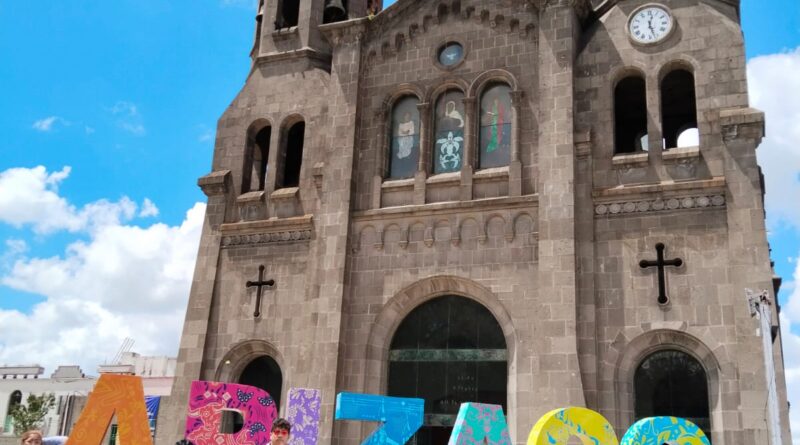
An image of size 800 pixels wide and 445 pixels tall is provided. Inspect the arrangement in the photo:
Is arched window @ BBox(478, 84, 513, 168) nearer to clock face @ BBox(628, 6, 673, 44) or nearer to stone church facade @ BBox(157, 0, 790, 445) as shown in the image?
stone church facade @ BBox(157, 0, 790, 445)

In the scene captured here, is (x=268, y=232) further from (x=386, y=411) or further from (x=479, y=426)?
(x=479, y=426)

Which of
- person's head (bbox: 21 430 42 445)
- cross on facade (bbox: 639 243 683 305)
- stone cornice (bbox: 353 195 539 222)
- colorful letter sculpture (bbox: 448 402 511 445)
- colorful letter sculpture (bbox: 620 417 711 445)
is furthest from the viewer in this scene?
stone cornice (bbox: 353 195 539 222)

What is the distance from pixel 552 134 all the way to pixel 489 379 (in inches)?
269

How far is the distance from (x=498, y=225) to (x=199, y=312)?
9.85 metres

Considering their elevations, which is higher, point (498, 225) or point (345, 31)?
point (345, 31)

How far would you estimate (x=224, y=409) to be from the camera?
658 inches

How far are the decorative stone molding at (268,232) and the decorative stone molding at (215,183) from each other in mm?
1330

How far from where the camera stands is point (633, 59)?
21859 mm

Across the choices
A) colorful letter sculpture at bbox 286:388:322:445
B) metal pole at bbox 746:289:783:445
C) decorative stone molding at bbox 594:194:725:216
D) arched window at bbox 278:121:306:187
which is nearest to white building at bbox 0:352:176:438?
arched window at bbox 278:121:306:187

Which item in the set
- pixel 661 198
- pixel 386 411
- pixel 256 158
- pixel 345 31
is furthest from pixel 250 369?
pixel 661 198

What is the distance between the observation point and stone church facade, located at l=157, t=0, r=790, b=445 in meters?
19.2

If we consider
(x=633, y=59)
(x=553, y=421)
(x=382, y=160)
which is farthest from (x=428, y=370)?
(x=633, y=59)

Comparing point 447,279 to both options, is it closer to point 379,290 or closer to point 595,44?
point 379,290

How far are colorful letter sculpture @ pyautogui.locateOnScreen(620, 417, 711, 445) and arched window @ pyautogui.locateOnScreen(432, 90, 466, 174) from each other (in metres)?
10.6
